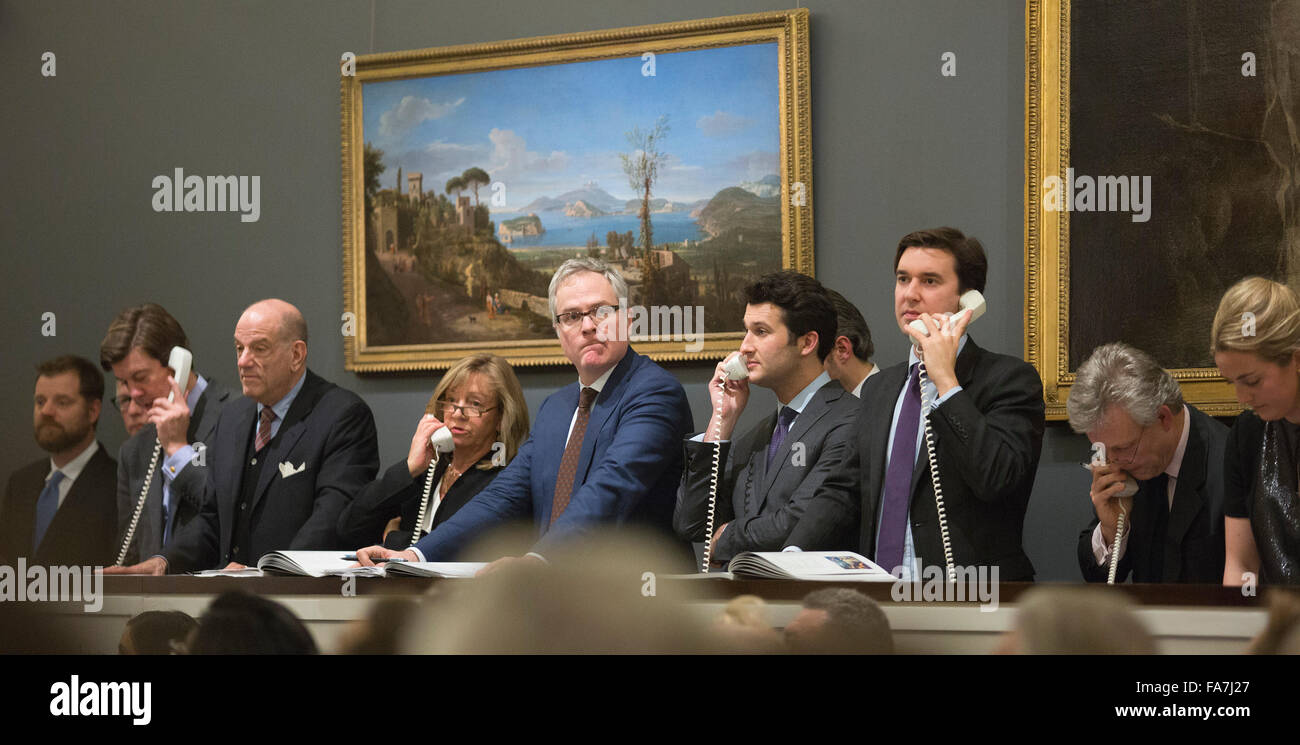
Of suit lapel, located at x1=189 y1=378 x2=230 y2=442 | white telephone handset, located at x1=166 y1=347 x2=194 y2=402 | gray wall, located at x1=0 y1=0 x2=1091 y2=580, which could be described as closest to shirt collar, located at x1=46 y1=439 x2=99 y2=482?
gray wall, located at x1=0 y1=0 x2=1091 y2=580

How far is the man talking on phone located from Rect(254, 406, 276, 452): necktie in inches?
96.9

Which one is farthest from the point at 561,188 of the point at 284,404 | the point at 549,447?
the point at 549,447

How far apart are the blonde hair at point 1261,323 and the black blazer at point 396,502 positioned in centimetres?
261

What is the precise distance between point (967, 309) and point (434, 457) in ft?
6.77

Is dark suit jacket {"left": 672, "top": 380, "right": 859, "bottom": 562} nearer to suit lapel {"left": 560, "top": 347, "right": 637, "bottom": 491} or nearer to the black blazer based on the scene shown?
suit lapel {"left": 560, "top": 347, "right": 637, "bottom": 491}

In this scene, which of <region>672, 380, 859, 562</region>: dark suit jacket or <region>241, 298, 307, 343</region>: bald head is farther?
<region>241, 298, 307, 343</region>: bald head

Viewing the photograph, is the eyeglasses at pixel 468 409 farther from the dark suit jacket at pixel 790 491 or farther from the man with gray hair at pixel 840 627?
the man with gray hair at pixel 840 627

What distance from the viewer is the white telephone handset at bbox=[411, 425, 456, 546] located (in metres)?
4.71

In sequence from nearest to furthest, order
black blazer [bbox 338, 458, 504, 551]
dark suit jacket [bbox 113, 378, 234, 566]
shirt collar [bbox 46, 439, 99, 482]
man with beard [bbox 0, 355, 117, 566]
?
black blazer [bbox 338, 458, 504, 551] → dark suit jacket [bbox 113, 378, 234, 566] → man with beard [bbox 0, 355, 117, 566] → shirt collar [bbox 46, 439, 99, 482]

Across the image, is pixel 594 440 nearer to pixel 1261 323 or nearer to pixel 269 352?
pixel 269 352

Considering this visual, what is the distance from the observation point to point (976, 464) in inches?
144

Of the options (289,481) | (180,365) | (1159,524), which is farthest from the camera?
(180,365)

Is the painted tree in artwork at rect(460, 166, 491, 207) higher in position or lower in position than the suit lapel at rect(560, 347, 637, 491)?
higher
